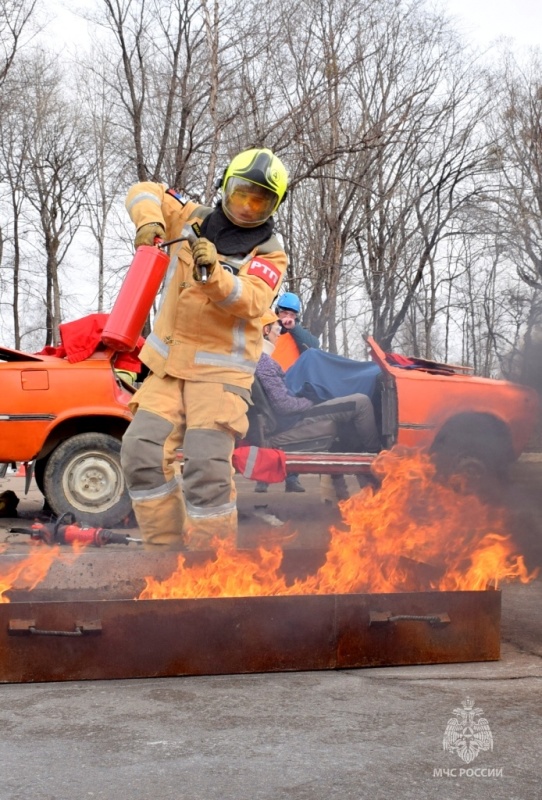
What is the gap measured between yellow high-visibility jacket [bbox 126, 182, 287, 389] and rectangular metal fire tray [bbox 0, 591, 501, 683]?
4.61 ft

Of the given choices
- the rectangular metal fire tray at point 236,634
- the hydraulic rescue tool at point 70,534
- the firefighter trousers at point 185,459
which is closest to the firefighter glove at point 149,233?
the firefighter trousers at point 185,459

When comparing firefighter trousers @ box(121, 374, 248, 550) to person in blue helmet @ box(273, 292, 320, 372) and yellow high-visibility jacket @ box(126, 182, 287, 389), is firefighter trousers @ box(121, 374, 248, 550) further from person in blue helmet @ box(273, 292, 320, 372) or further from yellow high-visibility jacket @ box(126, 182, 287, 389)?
person in blue helmet @ box(273, 292, 320, 372)

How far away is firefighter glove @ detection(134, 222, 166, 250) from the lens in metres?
4.51

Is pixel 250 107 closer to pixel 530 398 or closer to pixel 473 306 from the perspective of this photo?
pixel 530 398

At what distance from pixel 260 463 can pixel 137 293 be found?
3.07 meters

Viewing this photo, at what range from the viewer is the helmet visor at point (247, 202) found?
4570mm

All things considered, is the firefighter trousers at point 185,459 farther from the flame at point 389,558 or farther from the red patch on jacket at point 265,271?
the red patch on jacket at point 265,271

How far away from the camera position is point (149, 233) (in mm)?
4508

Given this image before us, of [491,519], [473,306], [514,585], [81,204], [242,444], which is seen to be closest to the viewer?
[491,519]

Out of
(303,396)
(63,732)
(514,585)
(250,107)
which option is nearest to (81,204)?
(250,107)

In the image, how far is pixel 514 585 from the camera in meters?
5.77

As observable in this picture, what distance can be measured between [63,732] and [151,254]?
2492 mm
